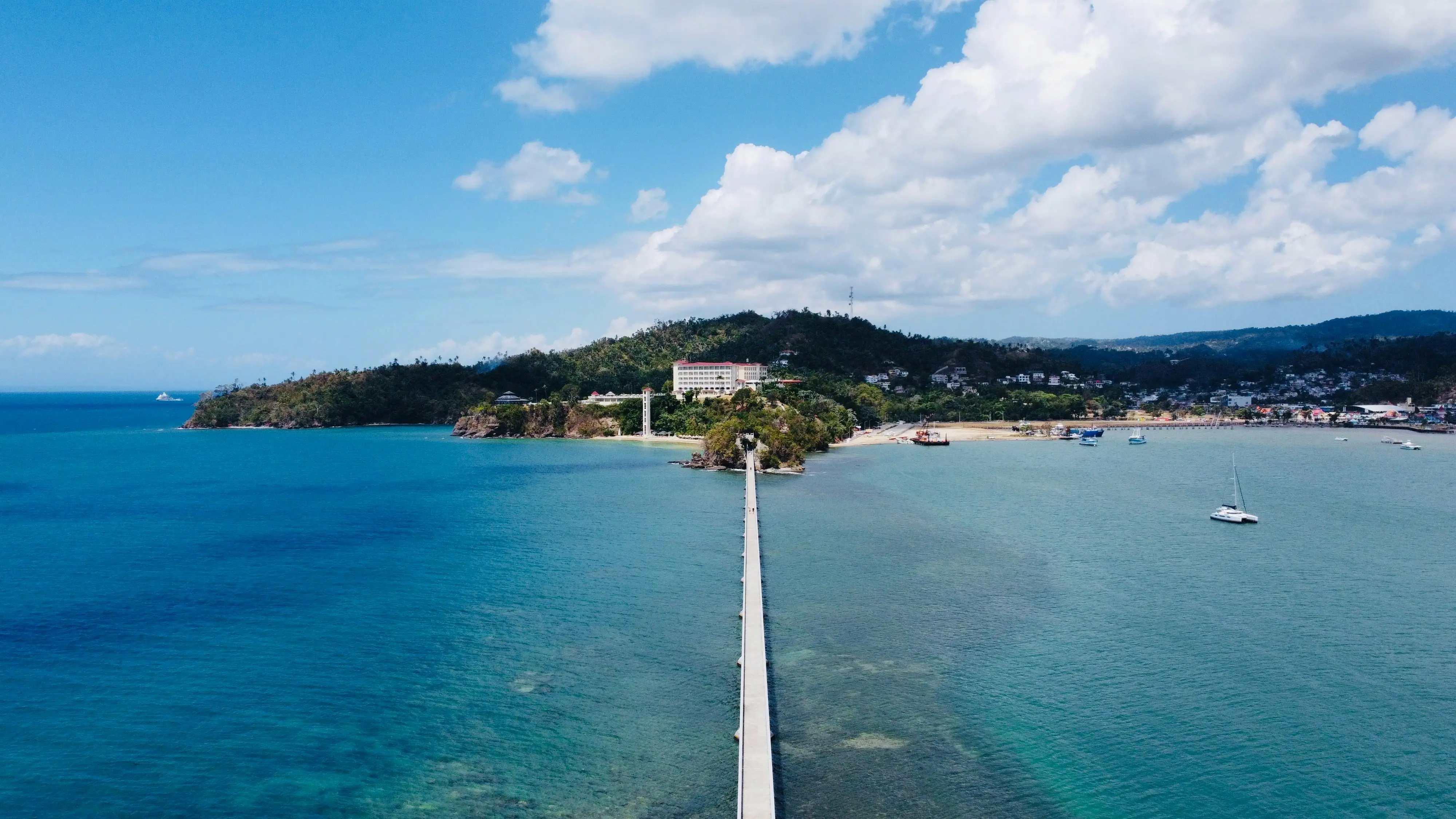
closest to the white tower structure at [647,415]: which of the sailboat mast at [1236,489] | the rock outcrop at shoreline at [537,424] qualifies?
the rock outcrop at shoreline at [537,424]

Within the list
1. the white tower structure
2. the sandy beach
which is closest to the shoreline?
the sandy beach

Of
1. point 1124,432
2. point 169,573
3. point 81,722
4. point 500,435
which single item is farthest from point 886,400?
point 81,722

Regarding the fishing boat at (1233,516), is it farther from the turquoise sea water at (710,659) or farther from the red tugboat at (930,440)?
the red tugboat at (930,440)

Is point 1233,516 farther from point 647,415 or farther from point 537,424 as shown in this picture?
point 537,424

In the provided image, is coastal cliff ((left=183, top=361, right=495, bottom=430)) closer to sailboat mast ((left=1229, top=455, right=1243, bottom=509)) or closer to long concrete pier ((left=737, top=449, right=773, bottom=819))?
sailboat mast ((left=1229, top=455, right=1243, bottom=509))

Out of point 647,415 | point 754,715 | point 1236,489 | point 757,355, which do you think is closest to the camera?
point 754,715

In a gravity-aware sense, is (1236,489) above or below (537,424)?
below

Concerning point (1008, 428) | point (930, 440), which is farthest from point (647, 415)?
point (1008, 428)
